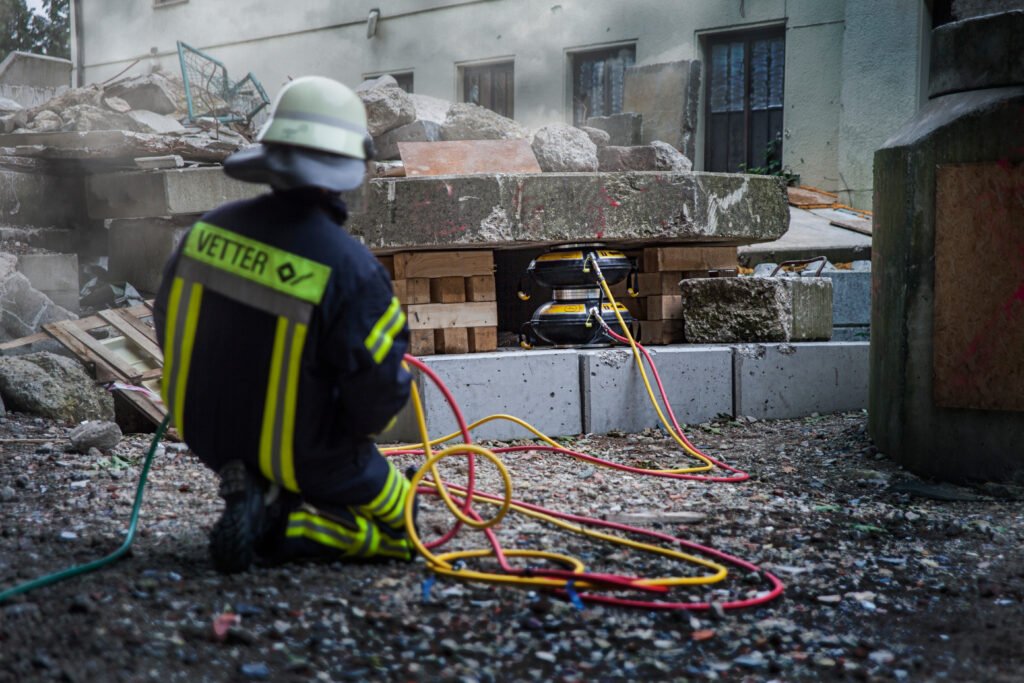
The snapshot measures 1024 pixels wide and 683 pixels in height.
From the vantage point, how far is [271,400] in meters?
2.40

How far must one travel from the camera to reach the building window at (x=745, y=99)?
1222 cm

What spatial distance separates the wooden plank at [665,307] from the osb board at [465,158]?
1.08m

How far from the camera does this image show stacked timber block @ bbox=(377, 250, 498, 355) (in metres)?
4.86

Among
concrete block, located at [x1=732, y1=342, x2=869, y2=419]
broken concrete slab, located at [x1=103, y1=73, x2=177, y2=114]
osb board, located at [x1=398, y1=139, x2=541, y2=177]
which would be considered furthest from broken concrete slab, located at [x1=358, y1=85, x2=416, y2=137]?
concrete block, located at [x1=732, y1=342, x2=869, y2=419]

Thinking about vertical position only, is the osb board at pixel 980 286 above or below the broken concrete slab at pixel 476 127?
below

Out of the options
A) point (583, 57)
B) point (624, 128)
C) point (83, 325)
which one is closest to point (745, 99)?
point (583, 57)

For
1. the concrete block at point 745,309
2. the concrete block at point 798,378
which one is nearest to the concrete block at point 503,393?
the concrete block at point 745,309

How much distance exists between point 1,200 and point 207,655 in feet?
22.3

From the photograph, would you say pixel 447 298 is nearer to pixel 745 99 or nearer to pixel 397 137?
pixel 397 137

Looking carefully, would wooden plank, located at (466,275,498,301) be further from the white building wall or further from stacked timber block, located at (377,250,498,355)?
the white building wall

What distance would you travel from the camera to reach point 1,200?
743 centimetres

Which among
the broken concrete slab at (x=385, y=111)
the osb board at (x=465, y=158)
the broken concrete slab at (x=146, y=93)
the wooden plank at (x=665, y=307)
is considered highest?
the broken concrete slab at (x=146, y=93)

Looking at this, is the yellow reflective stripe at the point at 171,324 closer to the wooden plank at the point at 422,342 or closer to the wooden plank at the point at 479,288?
the wooden plank at the point at 422,342

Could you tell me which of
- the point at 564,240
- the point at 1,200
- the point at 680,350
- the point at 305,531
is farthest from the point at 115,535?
the point at 1,200
